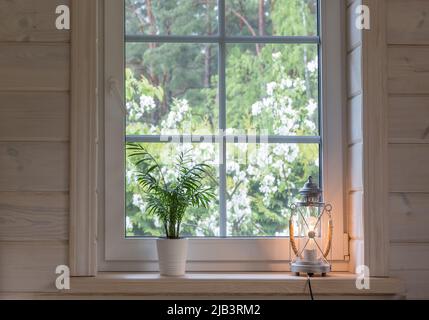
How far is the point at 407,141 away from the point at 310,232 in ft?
1.24

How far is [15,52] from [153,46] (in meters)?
0.41

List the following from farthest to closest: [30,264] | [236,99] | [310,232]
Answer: [236,99], [310,232], [30,264]

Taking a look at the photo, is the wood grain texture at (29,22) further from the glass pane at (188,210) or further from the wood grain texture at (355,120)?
the wood grain texture at (355,120)

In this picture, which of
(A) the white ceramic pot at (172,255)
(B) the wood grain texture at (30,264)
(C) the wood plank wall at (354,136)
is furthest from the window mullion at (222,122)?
(B) the wood grain texture at (30,264)

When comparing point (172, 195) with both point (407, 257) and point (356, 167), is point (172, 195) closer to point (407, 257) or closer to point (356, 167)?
point (356, 167)

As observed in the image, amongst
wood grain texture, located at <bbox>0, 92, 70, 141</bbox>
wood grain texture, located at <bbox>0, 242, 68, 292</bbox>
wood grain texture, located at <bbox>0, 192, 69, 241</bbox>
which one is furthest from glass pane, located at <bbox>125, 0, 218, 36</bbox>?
wood grain texture, located at <bbox>0, 242, 68, 292</bbox>

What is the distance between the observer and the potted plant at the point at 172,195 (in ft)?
6.35

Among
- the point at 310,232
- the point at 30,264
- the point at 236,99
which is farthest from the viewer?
the point at 236,99

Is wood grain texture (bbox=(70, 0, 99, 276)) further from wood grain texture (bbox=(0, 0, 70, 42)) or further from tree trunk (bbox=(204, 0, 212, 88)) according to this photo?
tree trunk (bbox=(204, 0, 212, 88))

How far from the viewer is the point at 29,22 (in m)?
1.93

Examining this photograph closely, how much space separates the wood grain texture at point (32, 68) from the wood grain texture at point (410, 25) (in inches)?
36.6

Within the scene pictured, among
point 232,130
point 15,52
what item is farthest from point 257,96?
point 15,52

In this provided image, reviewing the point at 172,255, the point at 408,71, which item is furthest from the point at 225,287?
the point at 408,71
